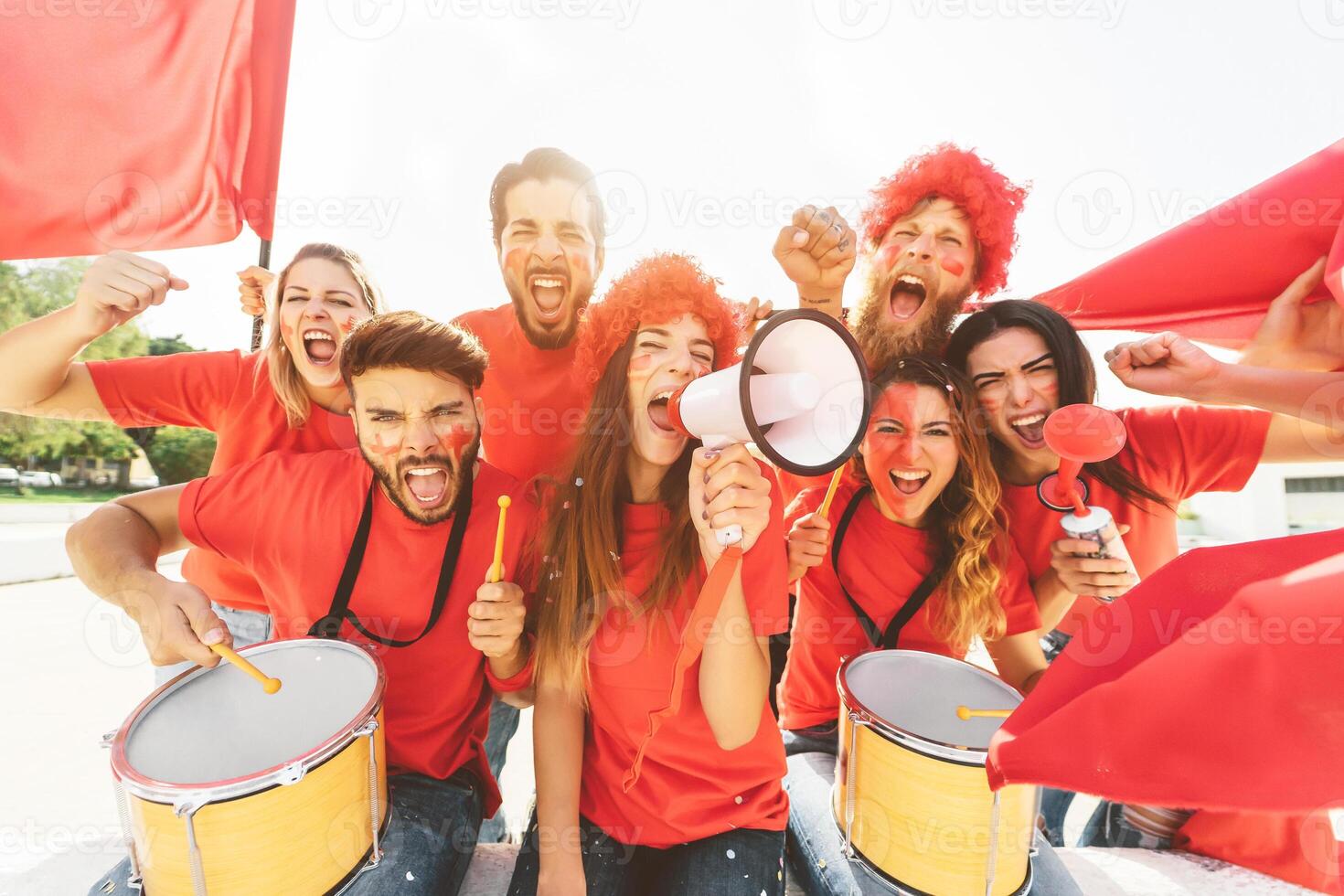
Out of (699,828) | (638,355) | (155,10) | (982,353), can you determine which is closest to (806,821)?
(699,828)

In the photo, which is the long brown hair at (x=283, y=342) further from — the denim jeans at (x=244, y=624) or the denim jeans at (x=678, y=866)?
the denim jeans at (x=678, y=866)

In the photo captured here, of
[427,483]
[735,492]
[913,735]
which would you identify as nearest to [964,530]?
[913,735]

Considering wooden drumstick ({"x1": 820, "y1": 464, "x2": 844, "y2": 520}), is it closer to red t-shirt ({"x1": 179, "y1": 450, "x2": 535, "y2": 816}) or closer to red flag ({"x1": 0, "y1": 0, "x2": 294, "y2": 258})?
red t-shirt ({"x1": 179, "y1": 450, "x2": 535, "y2": 816})

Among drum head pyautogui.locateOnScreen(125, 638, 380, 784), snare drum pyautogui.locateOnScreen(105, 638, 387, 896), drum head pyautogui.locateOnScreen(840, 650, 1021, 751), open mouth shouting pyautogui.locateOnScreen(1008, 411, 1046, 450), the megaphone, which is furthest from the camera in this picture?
open mouth shouting pyautogui.locateOnScreen(1008, 411, 1046, 450)

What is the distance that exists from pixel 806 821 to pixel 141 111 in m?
4.55

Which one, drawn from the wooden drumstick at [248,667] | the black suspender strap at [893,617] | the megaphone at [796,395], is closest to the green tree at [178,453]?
the wooden drumstick at [248,667]

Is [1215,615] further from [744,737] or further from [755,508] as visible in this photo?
[744,737]

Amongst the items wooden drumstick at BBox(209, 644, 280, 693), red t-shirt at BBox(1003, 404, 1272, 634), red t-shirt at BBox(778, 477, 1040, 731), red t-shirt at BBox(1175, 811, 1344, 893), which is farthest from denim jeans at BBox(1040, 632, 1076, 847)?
wooden drumstick at BBox(209, 644, 280, 693)

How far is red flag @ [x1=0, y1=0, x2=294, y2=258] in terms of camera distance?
2898mm

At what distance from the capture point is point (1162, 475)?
2422 millimetres

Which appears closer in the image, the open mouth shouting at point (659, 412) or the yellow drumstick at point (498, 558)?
the yellow drumstick at point (498, 558)

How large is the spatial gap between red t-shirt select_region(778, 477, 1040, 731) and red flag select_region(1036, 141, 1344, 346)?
4.34ft

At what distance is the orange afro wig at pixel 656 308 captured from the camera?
2.10 metres

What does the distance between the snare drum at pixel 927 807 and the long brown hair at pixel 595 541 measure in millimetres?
673
